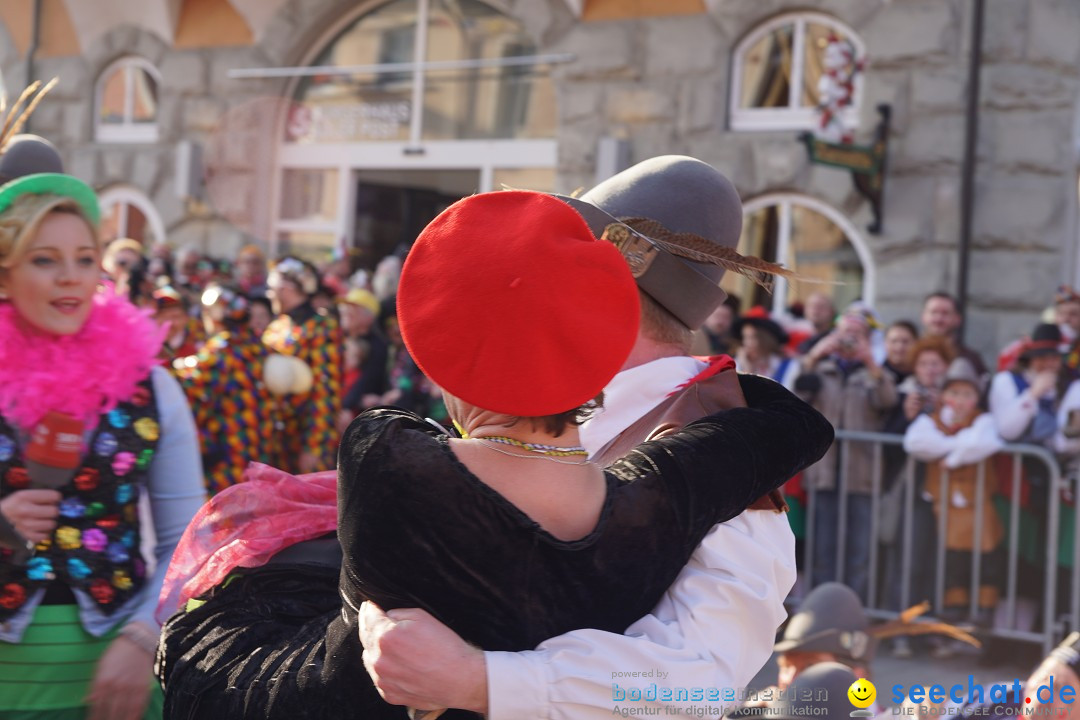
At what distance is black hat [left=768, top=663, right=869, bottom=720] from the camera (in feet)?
9.34

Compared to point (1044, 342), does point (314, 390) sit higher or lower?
lower

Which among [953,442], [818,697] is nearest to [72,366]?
[818,697]

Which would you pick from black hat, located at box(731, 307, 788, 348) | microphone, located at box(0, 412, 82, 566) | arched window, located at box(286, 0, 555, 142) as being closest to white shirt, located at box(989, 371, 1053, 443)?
black hat, located at box(731, 307, 788, 348)

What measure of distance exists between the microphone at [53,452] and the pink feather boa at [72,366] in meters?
0.04

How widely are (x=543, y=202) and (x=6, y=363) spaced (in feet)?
4.97

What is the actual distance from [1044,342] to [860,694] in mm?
4308

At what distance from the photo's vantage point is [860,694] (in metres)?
2.98

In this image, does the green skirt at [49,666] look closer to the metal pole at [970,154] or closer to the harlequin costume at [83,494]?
the harlequin costume at [83,494]

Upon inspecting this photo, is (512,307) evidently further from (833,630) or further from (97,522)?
(833,630)

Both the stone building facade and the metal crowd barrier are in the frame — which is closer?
the metal crowd barrier

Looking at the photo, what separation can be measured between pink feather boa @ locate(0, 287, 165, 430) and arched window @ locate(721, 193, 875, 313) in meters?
6.92

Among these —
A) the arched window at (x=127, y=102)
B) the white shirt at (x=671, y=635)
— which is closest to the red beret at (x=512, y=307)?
the white shirt at (x=671, y=635)

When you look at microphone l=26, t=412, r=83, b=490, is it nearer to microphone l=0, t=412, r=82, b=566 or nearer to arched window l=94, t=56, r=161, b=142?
microphone l=0, t=412, r=82, b=566

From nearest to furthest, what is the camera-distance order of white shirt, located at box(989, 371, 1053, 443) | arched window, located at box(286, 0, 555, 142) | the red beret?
the red beret, white shirt, located at box(989, 371, 1053, 443), arched window, located at box(286, 0, 555, 142)
